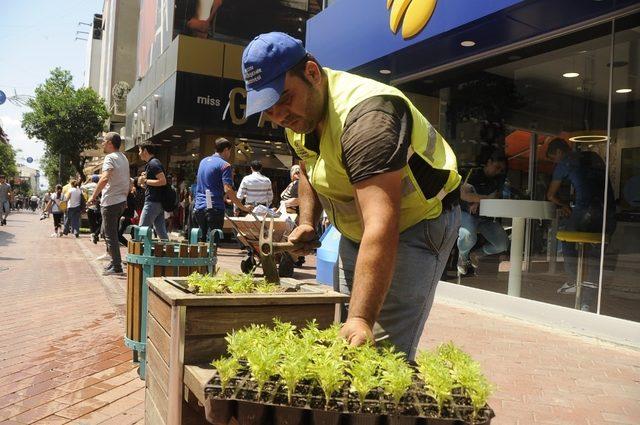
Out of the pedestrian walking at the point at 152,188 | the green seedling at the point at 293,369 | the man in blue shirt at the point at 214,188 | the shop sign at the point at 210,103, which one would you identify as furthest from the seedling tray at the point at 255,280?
the shop sign at the point at 210,103

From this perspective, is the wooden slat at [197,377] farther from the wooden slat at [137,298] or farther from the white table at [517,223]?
the white table at [517,223]

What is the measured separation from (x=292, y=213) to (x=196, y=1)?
11.3 metres

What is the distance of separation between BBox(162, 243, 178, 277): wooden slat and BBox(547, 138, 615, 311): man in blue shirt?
4440 millimetres

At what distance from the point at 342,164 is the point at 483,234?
5864 mm

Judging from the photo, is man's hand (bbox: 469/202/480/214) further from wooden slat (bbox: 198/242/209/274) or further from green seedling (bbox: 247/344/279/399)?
green seedling (bbox: 247/344/279/399)

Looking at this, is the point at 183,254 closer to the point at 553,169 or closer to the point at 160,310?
the point at 160,310

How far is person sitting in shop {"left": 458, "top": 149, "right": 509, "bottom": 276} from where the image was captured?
279 inches

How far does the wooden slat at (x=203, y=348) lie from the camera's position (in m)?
1.76

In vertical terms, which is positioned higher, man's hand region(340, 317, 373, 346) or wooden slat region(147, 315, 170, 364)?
man's hand region(340, 317, 373, 346)

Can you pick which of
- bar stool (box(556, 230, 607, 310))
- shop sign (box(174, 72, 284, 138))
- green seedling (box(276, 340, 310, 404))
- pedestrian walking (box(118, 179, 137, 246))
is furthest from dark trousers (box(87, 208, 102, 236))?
green seedling (box(276, 340, 310, 404))

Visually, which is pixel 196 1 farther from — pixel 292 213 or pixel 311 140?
pixel 311 140

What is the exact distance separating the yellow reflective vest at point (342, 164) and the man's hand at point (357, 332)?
0.46 metres

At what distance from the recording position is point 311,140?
2000 millimetres

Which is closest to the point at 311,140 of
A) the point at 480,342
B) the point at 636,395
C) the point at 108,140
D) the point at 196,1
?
the point at 636,395
